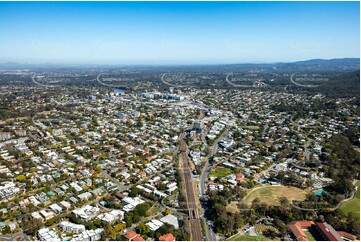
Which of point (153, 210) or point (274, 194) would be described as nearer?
point (153, 210)

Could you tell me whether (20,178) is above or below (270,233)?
above

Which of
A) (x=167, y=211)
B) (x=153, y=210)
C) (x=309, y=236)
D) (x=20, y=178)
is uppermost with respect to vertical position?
(x=20, y=178)

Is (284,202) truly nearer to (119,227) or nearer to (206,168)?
(206,168)

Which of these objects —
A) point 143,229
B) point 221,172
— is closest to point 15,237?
point 143,229

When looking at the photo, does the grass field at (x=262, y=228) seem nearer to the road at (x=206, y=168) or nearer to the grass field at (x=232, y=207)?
the grass field at (x=232, y=207)

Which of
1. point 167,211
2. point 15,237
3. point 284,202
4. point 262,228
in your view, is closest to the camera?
point 15,237

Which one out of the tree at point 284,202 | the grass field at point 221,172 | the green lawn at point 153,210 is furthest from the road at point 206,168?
the tree at point 284,202
